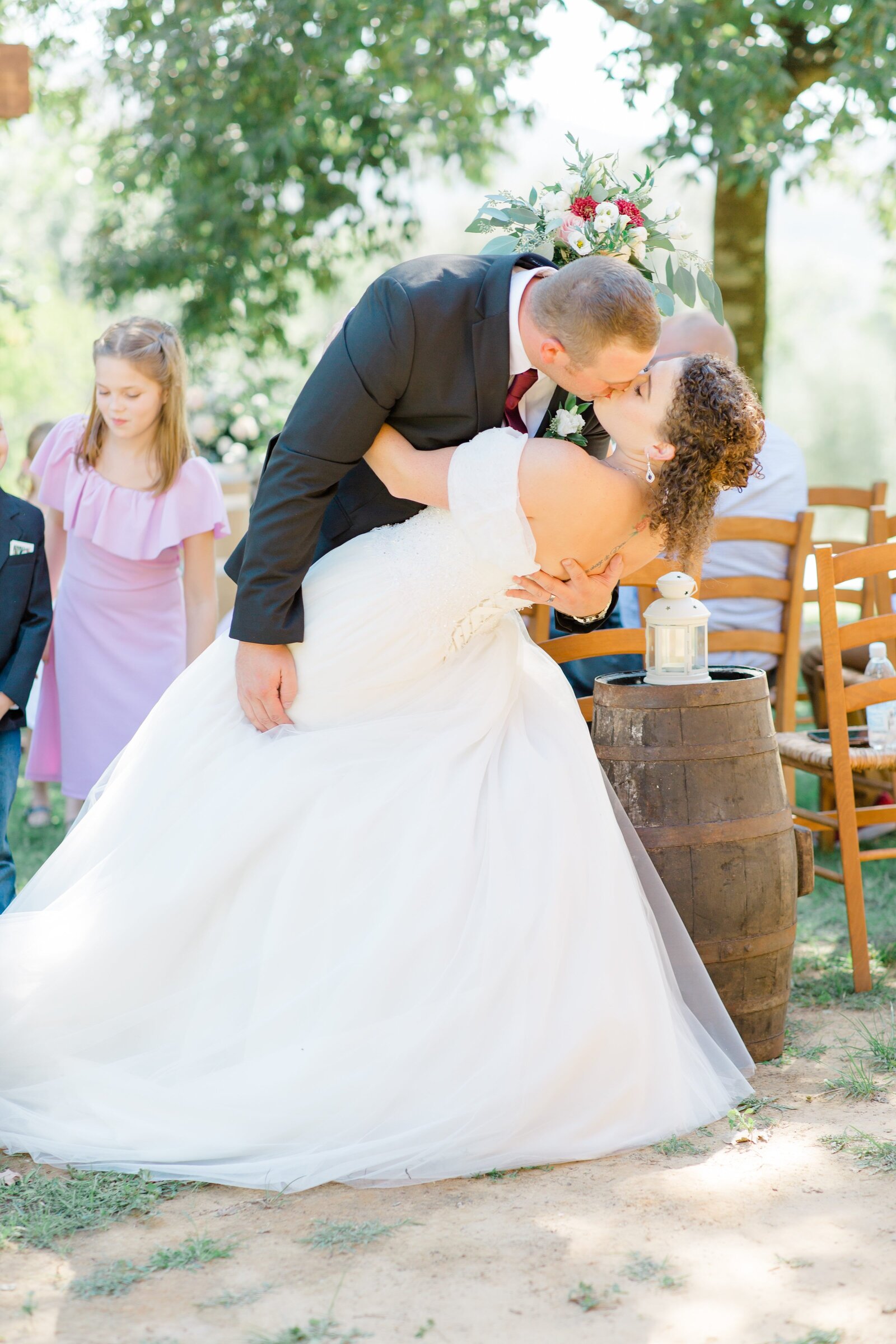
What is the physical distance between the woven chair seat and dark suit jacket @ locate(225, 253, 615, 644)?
1570 millimetres

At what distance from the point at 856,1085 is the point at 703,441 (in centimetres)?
154

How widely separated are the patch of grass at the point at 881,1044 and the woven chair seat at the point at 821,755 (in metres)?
0.72

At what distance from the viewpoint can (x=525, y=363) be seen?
2.72m

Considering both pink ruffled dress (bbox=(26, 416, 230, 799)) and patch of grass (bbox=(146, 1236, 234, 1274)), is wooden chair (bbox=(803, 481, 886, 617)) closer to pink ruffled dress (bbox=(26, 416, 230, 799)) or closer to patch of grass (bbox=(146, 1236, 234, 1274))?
pink ruffled dress (bbox=(26, 416, 230, 799))

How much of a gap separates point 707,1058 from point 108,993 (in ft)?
4.38

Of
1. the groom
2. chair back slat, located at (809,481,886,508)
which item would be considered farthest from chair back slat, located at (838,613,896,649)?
chair back slat, located at (809,481,886,508)

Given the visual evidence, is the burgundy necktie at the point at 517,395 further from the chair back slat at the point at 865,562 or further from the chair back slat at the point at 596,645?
the chair back slat at the point at 865,562

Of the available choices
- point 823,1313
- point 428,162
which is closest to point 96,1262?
point 823,1313

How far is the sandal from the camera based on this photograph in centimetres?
568

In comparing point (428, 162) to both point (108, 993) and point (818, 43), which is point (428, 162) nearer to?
point (818, 43)

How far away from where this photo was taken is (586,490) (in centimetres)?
267

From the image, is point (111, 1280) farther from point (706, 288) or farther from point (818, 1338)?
point (706, 288)

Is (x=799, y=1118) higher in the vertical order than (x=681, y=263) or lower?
lower

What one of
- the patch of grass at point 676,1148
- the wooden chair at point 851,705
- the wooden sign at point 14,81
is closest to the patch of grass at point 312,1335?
the patch of grass at point 676,1148
